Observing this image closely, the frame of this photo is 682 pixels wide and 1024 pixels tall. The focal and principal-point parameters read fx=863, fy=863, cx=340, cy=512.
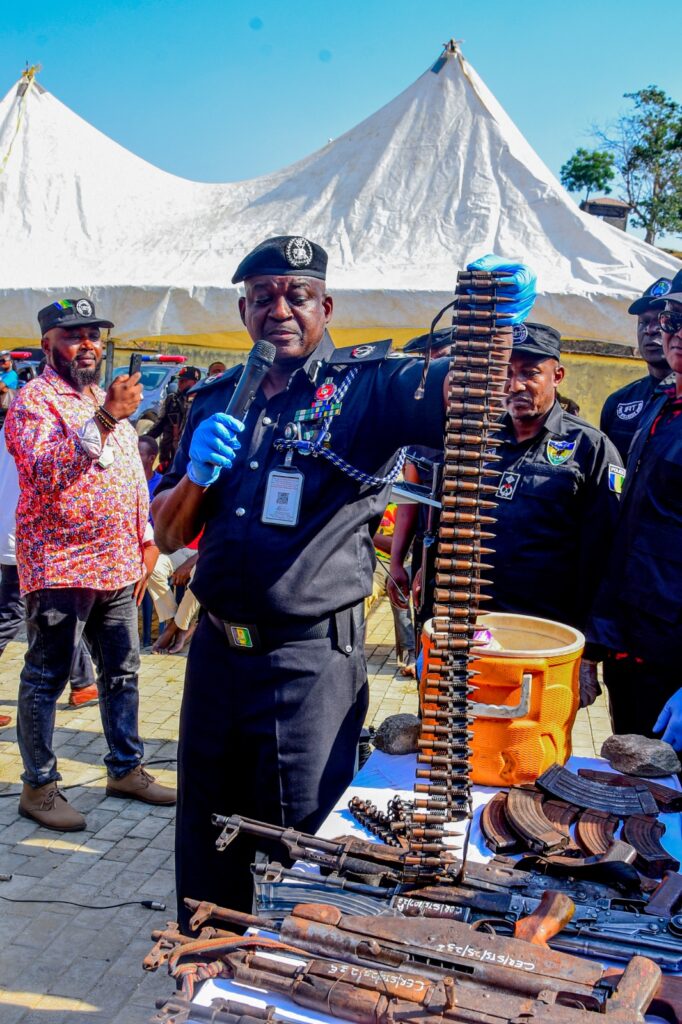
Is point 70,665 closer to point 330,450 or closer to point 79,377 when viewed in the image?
point 79,377

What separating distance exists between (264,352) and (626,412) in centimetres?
325

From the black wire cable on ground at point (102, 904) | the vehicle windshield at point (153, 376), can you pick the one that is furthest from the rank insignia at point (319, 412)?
the vehicle windshield at point (153, 376)

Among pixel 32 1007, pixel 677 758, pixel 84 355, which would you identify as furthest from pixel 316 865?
pixel 84 355

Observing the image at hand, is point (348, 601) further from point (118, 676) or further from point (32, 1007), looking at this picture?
point (118, 676)

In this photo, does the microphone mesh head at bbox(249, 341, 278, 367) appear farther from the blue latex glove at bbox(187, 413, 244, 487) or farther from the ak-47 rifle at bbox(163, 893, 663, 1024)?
the ak-47 rifle at bbox(163, 893, 663, 1024)

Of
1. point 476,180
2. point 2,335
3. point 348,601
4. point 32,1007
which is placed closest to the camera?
point 348,601

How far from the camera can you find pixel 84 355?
4625 mm

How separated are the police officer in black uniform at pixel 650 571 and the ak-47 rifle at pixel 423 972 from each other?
1.78 m

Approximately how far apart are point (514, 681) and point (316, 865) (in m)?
0.80

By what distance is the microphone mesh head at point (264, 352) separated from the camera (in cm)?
256

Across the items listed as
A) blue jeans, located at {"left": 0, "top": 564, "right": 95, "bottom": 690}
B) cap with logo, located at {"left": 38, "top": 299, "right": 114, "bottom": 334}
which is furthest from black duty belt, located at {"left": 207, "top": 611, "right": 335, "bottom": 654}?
blue jeans, located at {"left": 0, "top": 564, "right": 95, "bottom": 690}

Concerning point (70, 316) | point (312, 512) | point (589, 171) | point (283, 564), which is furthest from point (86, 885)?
point (589, 171)

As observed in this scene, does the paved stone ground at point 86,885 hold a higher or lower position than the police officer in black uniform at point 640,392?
lower

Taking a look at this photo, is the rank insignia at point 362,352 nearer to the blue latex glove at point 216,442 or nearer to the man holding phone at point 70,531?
the blue latex glove at point 216,442
